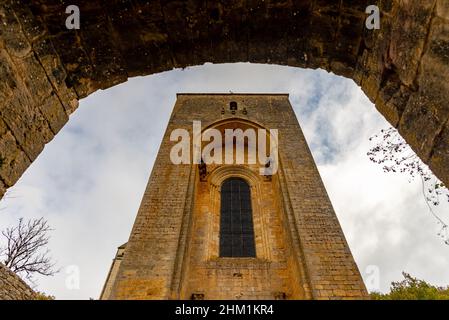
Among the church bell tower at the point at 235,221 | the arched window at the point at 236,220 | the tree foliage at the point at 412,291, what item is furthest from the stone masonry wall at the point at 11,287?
the tree foliage at the point at 412,291

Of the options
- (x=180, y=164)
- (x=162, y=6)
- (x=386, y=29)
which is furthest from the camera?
(x=180, y=164)

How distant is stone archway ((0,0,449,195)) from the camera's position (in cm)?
173

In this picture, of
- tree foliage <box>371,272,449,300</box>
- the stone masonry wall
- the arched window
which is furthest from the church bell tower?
tree foliage <box>371,272,449,300</box>

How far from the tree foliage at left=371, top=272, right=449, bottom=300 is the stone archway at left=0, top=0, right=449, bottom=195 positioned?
80.2 feet

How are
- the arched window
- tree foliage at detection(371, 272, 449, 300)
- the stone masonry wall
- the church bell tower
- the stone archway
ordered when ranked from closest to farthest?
the stone archway → the stone masonry wall → the church bell tower → the arched window → tree foliage at detection(371, 272, 449, 300)

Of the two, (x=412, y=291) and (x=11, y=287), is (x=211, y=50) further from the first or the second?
(x=412, y=291)

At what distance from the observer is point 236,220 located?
9.86m

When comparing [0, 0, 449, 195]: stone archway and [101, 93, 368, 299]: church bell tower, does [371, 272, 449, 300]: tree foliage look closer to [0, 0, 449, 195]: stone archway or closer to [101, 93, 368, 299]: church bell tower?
[101, 93, 368, 299]: church bell tower

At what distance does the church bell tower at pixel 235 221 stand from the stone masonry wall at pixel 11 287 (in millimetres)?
1781

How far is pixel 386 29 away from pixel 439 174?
3.21 ft

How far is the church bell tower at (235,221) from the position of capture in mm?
6793
